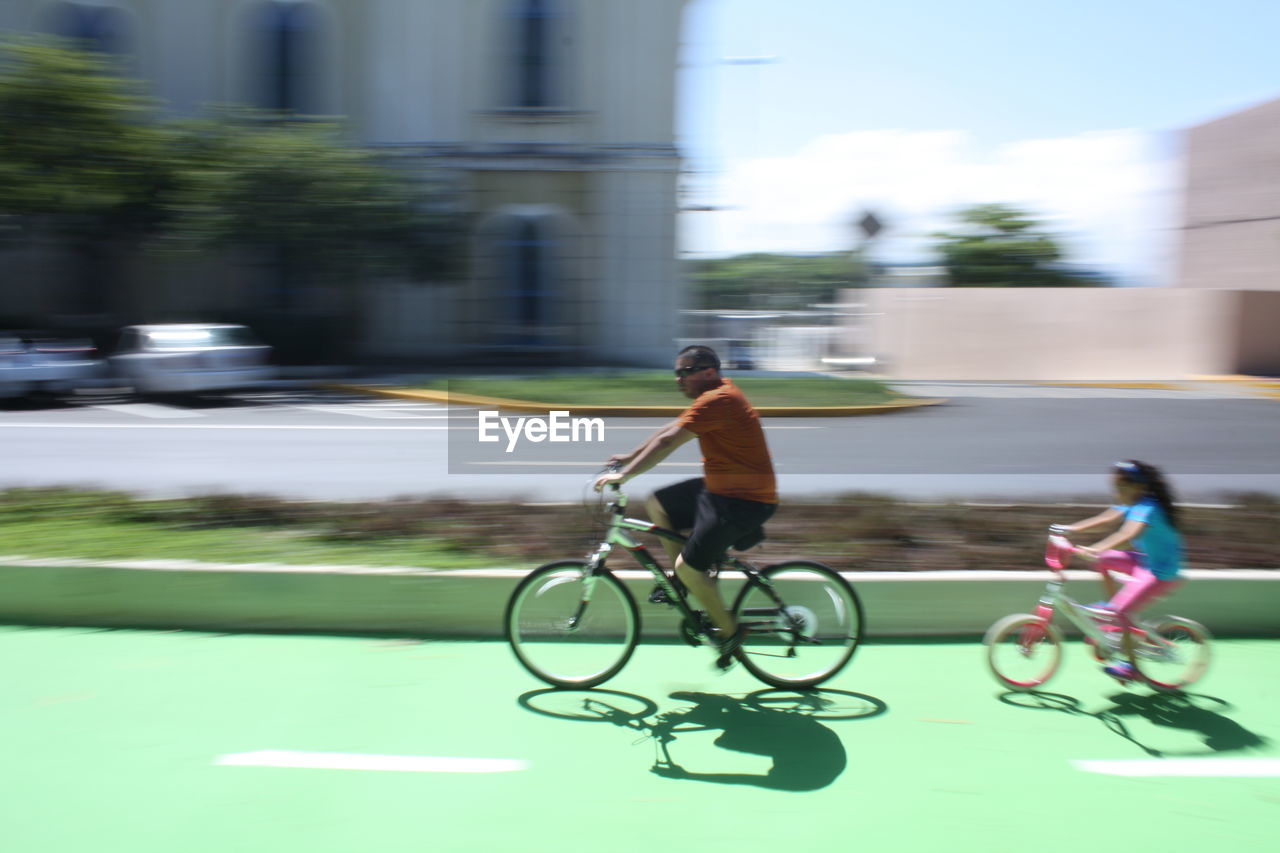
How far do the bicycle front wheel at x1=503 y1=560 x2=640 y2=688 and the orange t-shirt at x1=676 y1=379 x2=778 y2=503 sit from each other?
0.73 meters

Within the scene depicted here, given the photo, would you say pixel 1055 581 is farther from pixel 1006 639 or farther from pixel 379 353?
pixel 379 353

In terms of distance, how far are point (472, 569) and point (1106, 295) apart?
69.2 ft

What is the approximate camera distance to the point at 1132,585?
5.02 meters

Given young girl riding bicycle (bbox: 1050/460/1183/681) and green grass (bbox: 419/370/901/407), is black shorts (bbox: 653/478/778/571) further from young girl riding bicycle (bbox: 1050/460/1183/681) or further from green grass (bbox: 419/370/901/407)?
green grass (bbox: 419/370/901/407)

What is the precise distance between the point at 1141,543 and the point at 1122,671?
0.60m

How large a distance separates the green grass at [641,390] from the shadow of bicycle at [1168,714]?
35.1 feet

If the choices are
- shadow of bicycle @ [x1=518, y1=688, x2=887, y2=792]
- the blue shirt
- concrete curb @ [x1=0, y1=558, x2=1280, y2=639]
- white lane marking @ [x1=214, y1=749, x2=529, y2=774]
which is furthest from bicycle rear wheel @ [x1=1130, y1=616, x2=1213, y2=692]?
white lane marking @ [x1=214, y1=749, x2=529, y2=774]

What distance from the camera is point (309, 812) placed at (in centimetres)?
389

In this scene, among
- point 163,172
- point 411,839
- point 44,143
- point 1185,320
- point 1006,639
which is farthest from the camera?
point 1185,320

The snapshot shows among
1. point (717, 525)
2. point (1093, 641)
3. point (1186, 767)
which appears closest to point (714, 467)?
point (717, 525)

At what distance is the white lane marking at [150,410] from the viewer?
15.7 metres

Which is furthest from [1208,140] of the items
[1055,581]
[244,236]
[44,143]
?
[1055,581]

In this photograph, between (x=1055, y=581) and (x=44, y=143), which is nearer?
(x=1055, y=581)

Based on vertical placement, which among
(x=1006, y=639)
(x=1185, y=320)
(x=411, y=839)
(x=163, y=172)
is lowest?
(x=411, y=839)
